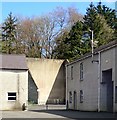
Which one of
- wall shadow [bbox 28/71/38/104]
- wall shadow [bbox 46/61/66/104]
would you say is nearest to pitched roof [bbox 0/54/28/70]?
wall shadow [bbox 28/71/38/104]

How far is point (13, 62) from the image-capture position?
129ft

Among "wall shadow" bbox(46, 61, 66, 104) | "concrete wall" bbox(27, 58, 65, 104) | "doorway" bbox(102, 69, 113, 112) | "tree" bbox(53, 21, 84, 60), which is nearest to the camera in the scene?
"doorway" bbox(102, 69, 113, 112)

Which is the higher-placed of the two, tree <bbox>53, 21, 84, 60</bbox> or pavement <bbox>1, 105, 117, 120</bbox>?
tree <bbox>53, 21, 84, 60</bbox>

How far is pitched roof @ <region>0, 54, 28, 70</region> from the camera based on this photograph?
38375 millimetres

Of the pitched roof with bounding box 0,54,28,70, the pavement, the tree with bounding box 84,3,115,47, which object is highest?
the tree with bounding box 84,3,115,47

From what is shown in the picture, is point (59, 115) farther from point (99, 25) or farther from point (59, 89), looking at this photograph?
point (99, 25)

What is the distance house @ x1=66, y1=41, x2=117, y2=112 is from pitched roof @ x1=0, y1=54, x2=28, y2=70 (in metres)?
5.52

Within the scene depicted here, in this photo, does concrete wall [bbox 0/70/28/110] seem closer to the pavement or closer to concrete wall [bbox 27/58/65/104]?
the pavement

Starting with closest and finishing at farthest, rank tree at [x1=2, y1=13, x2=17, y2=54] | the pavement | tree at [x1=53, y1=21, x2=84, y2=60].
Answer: the pavement
tree at [x1=53, y1=21, x2=84, y2=60]
tree at [x1=2, y1=13, x2=17, y2=54]

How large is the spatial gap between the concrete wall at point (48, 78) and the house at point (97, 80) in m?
24.2

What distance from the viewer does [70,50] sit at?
217 ft

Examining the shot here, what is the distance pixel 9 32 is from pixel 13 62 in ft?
108

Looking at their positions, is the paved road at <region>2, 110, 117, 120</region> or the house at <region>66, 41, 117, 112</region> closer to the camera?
the paved road at <region>2, 110, 117, 120</region>

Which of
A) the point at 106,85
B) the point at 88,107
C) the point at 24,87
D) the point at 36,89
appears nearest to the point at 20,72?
the point at 24,87
